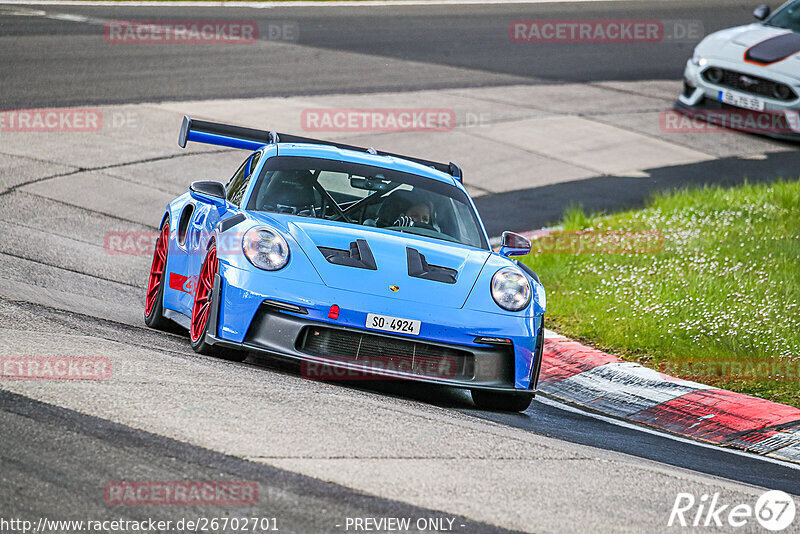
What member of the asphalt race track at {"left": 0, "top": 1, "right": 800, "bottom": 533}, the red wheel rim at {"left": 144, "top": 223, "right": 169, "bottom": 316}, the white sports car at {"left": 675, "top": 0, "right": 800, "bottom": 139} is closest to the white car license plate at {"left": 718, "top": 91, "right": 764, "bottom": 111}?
the white sports car at {"left": 675, "top": 0, "right": 800, "bottom": 139}

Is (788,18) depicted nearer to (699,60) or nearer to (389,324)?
(699,60)

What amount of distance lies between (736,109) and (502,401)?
1221cm

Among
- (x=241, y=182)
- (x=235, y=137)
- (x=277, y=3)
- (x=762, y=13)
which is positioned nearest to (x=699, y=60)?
(x=762, y=13)

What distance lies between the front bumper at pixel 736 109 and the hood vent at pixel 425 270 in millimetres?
11231

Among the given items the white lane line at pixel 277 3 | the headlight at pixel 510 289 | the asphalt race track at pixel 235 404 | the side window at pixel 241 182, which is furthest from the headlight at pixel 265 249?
the white lane line at pixel 277 3

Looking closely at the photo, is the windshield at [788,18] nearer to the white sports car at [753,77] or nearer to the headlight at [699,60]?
the white sports car at [753,77]

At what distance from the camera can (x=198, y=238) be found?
749 cm

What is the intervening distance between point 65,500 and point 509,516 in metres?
1.63

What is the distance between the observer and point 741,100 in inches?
679

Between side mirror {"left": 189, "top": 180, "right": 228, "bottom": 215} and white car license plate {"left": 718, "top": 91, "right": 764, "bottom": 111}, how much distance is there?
11494mm

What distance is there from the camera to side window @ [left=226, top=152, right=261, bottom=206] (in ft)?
25.6

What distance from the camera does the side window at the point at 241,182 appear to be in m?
7.79

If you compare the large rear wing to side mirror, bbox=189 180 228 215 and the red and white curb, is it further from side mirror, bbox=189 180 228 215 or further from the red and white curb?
the red and white curb

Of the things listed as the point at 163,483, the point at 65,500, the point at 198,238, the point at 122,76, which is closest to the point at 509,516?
the point at 163,483
